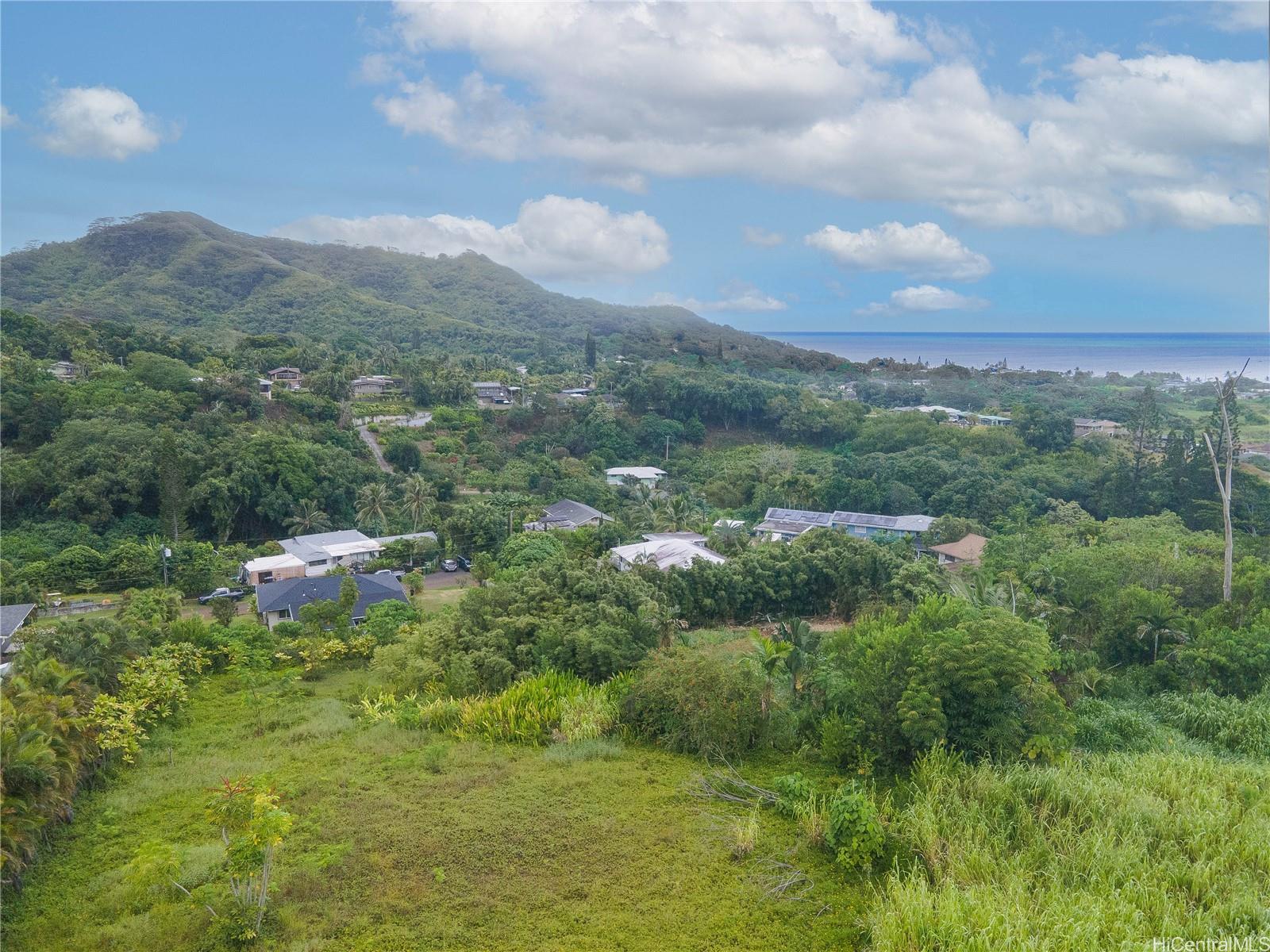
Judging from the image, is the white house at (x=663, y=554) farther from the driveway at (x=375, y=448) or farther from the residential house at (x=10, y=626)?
the driveway at (x=375, y=448)

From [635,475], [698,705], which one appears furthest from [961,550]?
[698,705]

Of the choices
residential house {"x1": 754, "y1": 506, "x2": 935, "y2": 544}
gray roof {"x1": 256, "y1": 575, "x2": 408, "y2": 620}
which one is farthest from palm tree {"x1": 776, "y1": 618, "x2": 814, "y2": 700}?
residential house {"x1": 754, "y1": 506, "x2": 935, "y2": 544}

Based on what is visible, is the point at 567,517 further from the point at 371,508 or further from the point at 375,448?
the point at 375,448

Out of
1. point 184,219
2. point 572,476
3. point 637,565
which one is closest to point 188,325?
point 184,219

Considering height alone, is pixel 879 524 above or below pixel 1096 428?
below

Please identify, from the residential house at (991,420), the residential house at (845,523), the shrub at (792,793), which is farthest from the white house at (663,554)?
the residential house at (991,420)

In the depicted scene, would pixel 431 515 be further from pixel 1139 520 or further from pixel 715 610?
pixel 1139 520
